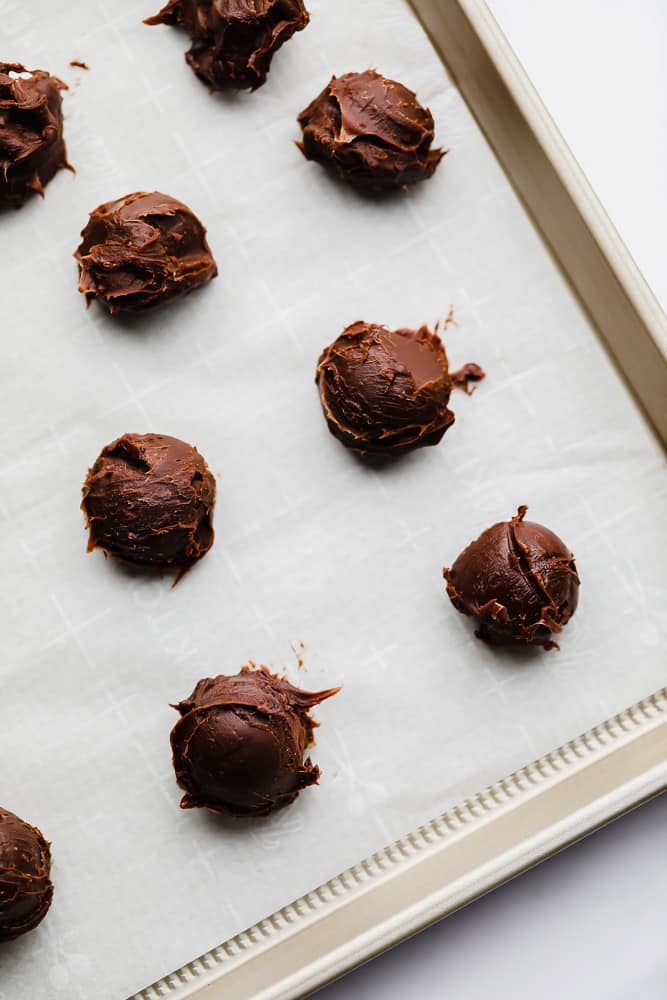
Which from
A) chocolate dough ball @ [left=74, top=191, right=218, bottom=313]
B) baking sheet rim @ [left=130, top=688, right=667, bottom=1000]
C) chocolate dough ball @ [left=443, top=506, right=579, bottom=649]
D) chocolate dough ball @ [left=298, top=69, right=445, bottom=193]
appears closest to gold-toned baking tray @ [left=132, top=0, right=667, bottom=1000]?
baking sheet rim @ [left=130, top=688, right=667, bottom=1000]

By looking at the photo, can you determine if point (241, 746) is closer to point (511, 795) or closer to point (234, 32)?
point (511, 795)

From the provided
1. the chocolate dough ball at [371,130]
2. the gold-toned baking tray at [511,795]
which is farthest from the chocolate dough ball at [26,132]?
the gold-toned baking tray at [511,795]

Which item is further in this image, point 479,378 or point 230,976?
point 479,378

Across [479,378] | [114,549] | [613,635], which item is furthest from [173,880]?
[479,378]

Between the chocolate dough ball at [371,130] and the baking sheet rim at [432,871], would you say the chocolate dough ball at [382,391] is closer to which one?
the chocolate dough ball at [371,130]

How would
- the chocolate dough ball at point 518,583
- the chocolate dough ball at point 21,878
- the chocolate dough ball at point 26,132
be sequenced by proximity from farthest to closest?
the chocolate dough ball at point 26,132 < the chocolate dough ball at point 518,583 < the chocolate dough ball at point 21,878

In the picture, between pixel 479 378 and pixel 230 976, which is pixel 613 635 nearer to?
pixel 479 378
